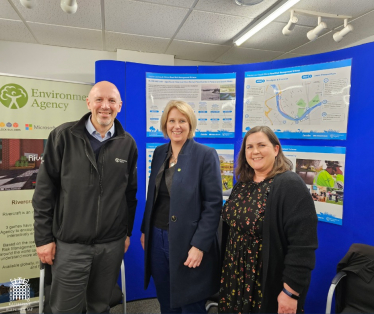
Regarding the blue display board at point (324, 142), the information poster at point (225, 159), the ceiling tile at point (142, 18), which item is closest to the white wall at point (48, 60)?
the ceiling tile at point (142, 18)

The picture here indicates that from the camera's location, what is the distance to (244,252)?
4.16 ft

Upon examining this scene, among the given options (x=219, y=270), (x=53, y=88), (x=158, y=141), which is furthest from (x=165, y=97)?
(x=219, y=270)

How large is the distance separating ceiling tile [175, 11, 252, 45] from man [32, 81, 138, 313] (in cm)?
177

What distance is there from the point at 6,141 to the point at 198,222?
2.15 m

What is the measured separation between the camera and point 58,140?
1396 millimetres

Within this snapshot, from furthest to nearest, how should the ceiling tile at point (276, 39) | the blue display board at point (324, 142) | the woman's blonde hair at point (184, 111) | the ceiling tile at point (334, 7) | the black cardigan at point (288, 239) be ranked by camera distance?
1. the ceiling tile at point (276, 39)
2. the ceiling tile at point (334, 7)
3. the blue display board at point (324, 142)
4. the woman's blonde hair at point (184, 111)
5. the black cardigan at point (288, 239)

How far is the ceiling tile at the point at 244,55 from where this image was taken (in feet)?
12.4

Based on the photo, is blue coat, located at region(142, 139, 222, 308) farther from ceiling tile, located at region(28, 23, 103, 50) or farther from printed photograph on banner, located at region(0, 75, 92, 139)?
ceiling tile, located at region(28, 23, 103, 50)

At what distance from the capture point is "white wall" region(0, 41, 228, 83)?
3.51 metres

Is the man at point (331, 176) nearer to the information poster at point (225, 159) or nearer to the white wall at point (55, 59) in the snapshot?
the information poster at point (225, 159)

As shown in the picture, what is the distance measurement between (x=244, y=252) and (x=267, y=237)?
0.18m

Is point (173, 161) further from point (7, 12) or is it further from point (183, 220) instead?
point (7, 12)

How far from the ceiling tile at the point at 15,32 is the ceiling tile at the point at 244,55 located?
2836mm

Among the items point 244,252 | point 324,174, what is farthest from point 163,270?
point 324,174
